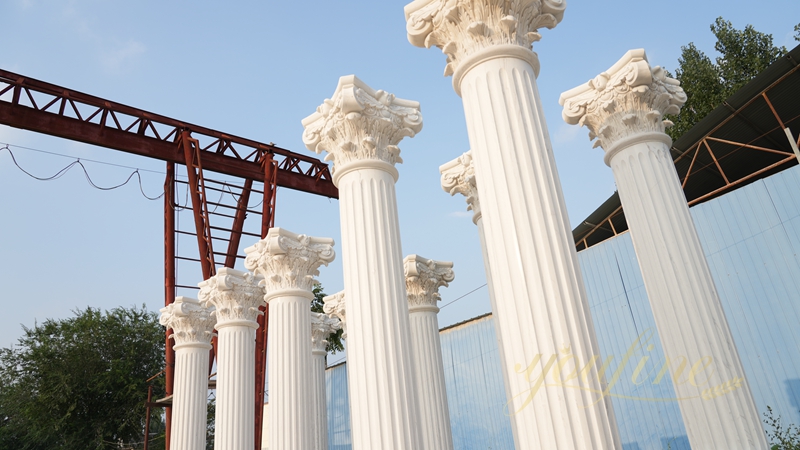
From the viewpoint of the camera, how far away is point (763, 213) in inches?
612

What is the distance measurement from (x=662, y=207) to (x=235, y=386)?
30.5 feet

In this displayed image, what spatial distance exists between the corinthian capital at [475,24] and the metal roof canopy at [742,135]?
437 inches

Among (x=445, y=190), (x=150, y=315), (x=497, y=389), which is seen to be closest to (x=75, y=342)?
(x=150, y=315)

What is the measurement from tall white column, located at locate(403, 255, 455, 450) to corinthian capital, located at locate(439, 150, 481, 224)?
201 centimetres

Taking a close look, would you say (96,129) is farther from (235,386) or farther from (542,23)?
(542,23)

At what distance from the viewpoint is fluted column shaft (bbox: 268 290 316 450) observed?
10328mm

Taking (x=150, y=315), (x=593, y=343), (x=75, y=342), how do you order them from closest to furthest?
(x=593, y=343) < (x=75, y=342) < (x=150, y=315)

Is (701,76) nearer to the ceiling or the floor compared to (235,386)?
nearer to the ceiling

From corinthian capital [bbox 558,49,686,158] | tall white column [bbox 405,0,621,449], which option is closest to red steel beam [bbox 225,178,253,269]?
corinthian capital [bbox 558,49,686,158]

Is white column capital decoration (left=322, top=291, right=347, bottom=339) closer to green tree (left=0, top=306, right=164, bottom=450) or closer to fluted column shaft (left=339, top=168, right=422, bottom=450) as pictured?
fluted column shaft (left=339, top=168, right=422, bottom=450)

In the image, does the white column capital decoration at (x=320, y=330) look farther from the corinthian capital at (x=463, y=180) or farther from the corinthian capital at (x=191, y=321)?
the corinthian capital at (x=463, y=180)

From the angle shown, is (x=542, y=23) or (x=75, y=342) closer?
(x=542, y=23)

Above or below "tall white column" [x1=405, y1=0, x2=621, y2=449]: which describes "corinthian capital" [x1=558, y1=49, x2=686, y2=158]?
above

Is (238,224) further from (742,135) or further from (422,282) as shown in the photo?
(742,135)
